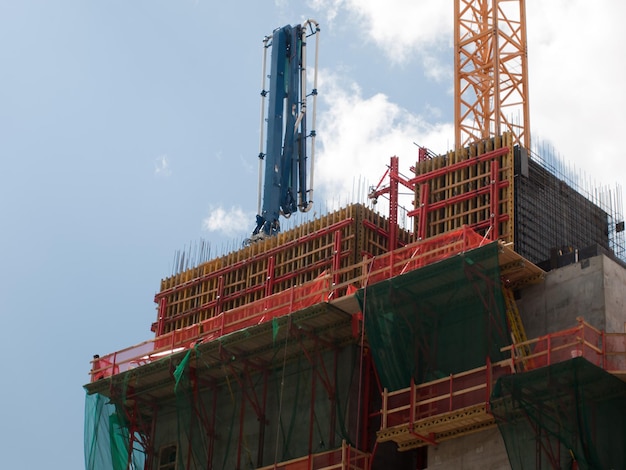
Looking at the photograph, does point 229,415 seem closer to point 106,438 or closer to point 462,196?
point 106,438

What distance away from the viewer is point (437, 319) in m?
48.6

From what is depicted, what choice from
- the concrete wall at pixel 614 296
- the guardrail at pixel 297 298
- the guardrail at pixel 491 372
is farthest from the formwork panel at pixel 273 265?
the concrete wall at pixel 614 296

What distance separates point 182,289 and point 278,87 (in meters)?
12.9

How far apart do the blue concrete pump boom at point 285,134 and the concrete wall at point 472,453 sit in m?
24.1

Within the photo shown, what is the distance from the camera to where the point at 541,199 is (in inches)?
2203

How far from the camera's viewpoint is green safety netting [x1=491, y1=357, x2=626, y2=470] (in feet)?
140

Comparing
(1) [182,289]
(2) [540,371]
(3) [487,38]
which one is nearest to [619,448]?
(2) [540,371]

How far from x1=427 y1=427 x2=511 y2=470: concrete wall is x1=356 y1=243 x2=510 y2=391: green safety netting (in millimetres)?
2320

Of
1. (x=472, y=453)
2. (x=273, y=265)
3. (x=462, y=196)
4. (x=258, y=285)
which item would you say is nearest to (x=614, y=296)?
(x=472, y=453)

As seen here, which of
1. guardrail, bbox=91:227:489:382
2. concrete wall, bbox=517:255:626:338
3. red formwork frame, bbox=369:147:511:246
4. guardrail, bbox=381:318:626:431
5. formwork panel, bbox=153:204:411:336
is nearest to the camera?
guardrail, bbox=381:318:626:431

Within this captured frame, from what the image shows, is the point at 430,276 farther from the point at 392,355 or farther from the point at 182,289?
the point at 182,289

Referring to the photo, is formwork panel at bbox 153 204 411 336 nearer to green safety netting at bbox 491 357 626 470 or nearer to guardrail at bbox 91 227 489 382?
guardrail at bbox 91 227 489 382

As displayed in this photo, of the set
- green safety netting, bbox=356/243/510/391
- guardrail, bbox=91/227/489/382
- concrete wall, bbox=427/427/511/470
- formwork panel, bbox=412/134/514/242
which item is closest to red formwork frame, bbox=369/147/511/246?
formwork panel, bbox=412/134/514/242

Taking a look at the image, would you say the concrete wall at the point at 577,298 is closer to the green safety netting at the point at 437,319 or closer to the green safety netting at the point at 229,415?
the green safety netting at the point at 437,319
